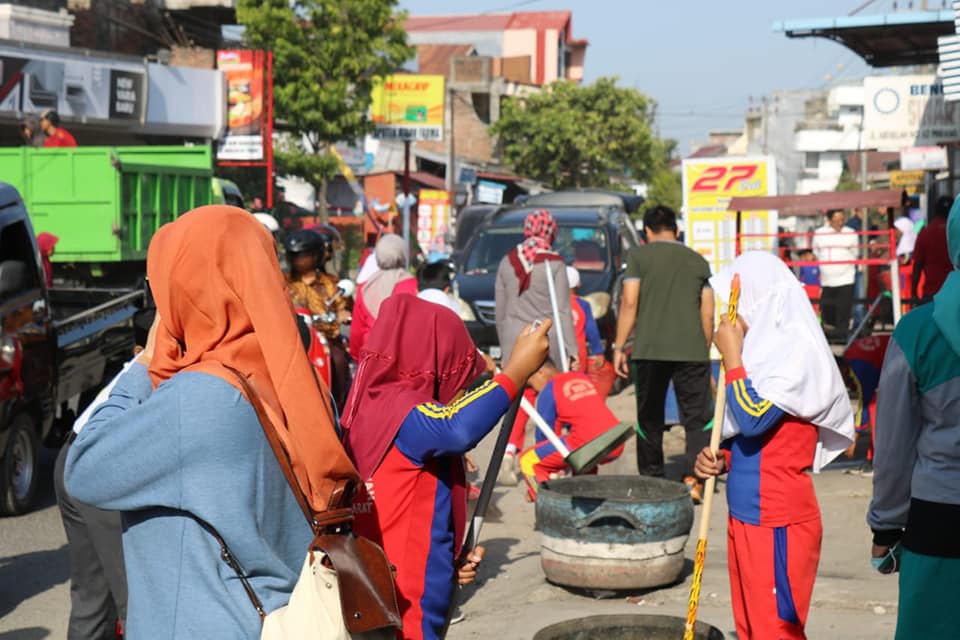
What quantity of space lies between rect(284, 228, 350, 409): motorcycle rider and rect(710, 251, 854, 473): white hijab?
373 centimetres

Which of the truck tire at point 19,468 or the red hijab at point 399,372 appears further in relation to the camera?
the truck tire at point 19,468

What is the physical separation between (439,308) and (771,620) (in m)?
1.82

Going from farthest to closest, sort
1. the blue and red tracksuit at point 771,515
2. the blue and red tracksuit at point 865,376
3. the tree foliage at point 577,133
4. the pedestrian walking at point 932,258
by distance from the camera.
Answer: the tree foliage at point 577,133 < the pedestrian walking at point 932,258 < the blue and red tracksuit at point 865,376 < the blue and red tracksuit at point 771,515

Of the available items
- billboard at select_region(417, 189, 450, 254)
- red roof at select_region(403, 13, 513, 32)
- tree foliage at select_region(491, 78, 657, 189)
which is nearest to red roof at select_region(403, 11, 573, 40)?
red roof at select_region(403, 13, 513, 32)

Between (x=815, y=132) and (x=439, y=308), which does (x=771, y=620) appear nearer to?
(x=439, y=308)

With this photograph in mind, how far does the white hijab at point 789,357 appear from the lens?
492 cm

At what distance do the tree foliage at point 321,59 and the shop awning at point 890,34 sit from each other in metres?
19.1

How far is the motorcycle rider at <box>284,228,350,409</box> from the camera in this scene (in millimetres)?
8367

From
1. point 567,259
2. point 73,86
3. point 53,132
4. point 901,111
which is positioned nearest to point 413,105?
point 73,86

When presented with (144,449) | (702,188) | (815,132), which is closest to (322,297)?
(144,449)

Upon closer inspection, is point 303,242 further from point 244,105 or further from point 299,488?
point 244,105

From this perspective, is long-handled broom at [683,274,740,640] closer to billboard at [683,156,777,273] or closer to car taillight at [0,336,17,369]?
car taillight at [0,336,17,369]

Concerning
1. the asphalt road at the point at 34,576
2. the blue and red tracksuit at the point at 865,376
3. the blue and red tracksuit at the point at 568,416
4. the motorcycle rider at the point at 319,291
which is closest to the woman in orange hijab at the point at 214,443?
the asphalt road at the point at 34,576

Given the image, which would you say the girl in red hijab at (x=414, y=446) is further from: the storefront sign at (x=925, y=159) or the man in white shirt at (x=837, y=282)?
the storefront sign at (x=925, y=159)
